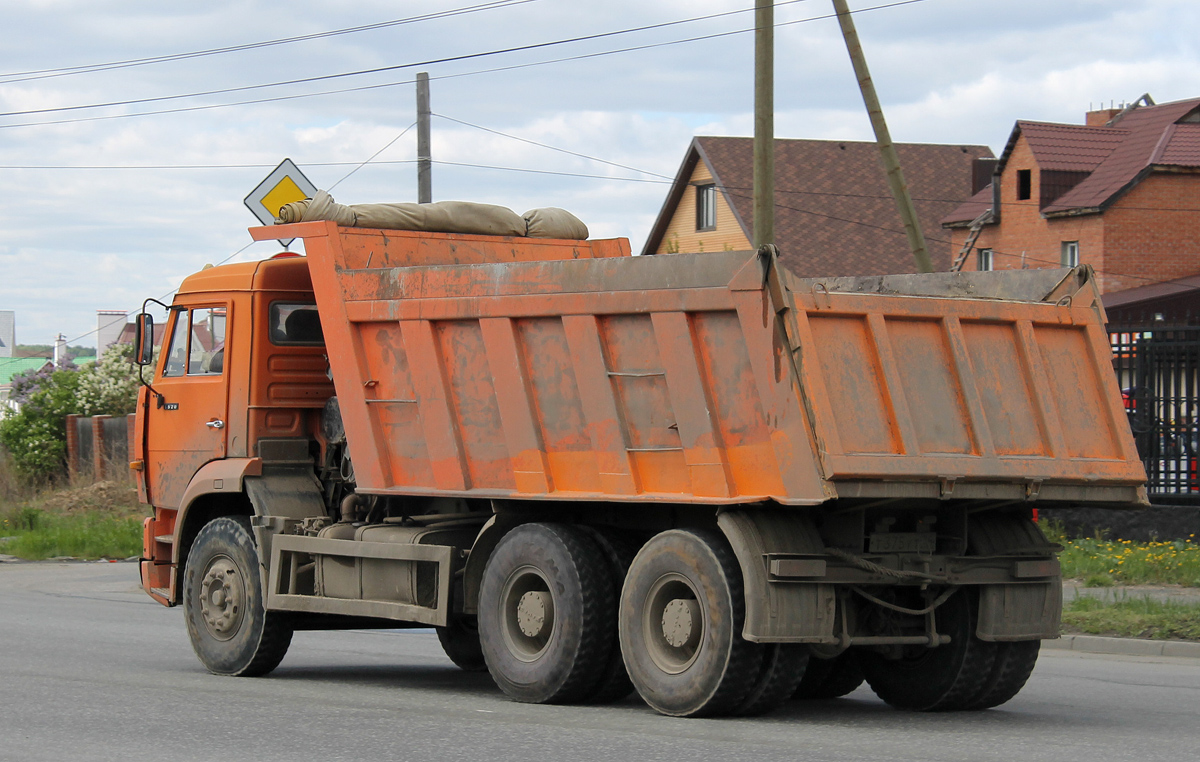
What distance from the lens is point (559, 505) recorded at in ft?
30.8

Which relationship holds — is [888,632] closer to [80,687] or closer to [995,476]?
[995,476]

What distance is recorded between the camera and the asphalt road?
24.2 feet

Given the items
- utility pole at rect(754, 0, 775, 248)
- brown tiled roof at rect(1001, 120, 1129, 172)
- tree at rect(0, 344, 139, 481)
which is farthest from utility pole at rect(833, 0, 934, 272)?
brown tiled roof at rect(1001, 120, 1129, 172)

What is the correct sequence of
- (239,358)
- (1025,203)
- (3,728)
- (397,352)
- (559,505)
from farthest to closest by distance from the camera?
1. (1025,203)
2. (239,358)
3. (397,352)
4. (559,505)
5. (3,728)

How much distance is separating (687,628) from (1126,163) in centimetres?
3747

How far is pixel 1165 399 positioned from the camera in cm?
1755

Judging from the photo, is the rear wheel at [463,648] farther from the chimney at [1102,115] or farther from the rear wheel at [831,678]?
the chimney at [1102,115]

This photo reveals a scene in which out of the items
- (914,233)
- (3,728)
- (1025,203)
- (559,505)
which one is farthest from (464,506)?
(1025,203)

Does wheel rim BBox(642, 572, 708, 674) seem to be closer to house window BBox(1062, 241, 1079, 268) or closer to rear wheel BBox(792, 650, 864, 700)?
rear wheel BBox(792, 650, 864, 700)

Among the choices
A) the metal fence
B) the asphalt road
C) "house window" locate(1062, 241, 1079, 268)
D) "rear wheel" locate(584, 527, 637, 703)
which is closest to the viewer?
the asphalt road

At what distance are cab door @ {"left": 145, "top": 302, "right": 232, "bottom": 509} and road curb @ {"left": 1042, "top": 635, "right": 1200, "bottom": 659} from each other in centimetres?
654

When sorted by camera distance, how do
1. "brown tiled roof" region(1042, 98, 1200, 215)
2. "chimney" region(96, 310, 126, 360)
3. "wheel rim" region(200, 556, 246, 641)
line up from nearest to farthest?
"wheel rim" region(200, 556, 246, 641), "brown tiled roof" region(1042, 98, 1200, 215), "chimney" region(96, 310, 126, 360)

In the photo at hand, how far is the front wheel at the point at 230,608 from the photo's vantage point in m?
10.8

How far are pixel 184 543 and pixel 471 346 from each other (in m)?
3.34
